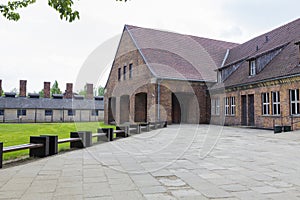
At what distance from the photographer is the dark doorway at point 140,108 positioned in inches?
936

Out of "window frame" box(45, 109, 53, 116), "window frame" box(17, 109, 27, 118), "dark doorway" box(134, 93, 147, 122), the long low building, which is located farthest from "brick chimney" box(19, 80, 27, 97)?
"dark doorway" box(134, 93, 147, 122)

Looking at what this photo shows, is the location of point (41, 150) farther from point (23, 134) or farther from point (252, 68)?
point (252, 68)

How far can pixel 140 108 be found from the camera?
24.0 m

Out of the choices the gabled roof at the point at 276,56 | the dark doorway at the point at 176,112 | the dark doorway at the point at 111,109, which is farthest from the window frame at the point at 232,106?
the dark doorway at the point at 111,109

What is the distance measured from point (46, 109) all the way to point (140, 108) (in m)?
26.7

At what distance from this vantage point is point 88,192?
12.3 ft

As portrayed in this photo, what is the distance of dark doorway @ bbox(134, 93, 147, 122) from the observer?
23766 mm

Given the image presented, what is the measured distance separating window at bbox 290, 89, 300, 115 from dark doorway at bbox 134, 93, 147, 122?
1262cm

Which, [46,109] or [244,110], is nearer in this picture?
[244,110]

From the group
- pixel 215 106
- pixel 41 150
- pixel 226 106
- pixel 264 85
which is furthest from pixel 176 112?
pixel 41 150

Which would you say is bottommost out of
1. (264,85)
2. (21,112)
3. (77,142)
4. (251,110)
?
(77,142)

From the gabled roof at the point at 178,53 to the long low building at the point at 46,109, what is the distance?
84.8ft

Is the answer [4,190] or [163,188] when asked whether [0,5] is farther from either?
[163,188]

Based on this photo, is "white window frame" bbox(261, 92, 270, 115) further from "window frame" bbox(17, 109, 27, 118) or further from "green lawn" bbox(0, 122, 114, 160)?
"window frame" bbox(17, 109, 27, 118)
